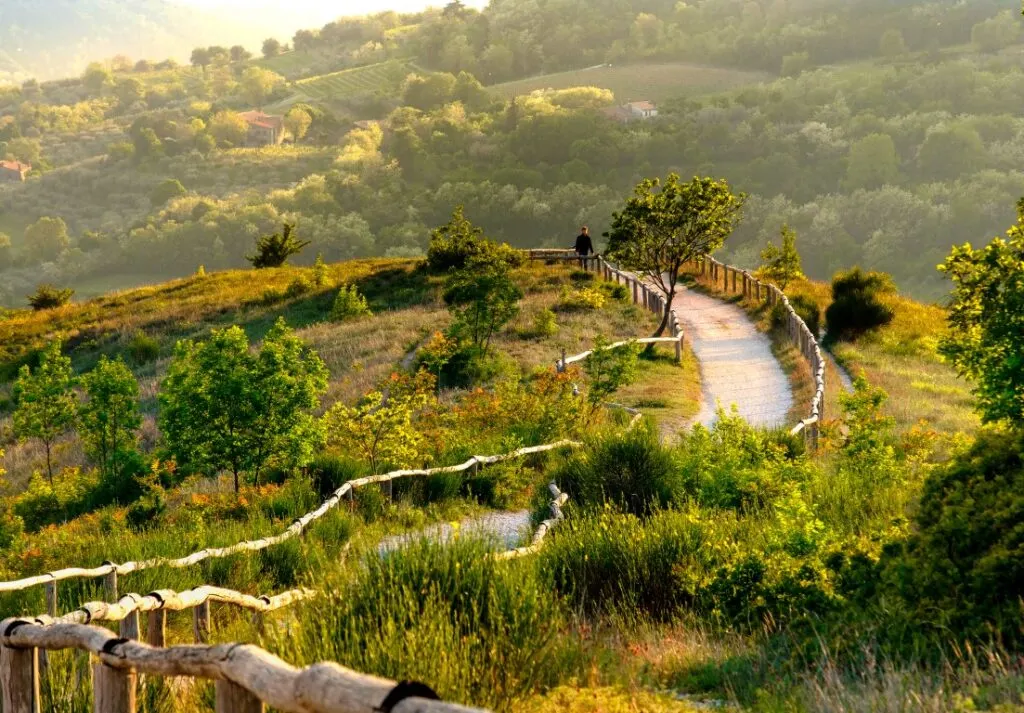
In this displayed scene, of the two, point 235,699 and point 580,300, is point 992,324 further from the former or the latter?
point 580,300

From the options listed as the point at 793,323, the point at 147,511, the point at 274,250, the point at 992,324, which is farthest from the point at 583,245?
the point at 992,324

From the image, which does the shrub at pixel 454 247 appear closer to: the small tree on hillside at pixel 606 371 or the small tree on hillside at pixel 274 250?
the small tree on hillside at pixel 274 250

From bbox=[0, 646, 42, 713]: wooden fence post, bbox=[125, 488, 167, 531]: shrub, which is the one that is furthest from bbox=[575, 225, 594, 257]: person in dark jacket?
bbox=[0, 646, 42, 713]: wooden fence post

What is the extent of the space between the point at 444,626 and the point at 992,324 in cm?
575

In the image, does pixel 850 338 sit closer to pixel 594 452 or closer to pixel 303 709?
pixel 594 452

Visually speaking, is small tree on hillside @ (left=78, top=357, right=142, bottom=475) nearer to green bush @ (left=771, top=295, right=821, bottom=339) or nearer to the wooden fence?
the wooden fence

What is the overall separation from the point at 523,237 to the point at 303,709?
13374cm

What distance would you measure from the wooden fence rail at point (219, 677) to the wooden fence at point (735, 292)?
43.8 feet

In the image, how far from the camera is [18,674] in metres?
4.68

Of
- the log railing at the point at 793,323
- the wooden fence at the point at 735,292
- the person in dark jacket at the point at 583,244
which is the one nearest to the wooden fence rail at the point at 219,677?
the log railing at the point at 793,323

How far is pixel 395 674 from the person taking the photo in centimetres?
470

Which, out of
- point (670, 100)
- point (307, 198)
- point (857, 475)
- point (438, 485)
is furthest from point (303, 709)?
point (670, 100)

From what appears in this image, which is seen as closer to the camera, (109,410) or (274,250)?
(109,410)

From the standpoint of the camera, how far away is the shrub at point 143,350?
35062 mm
